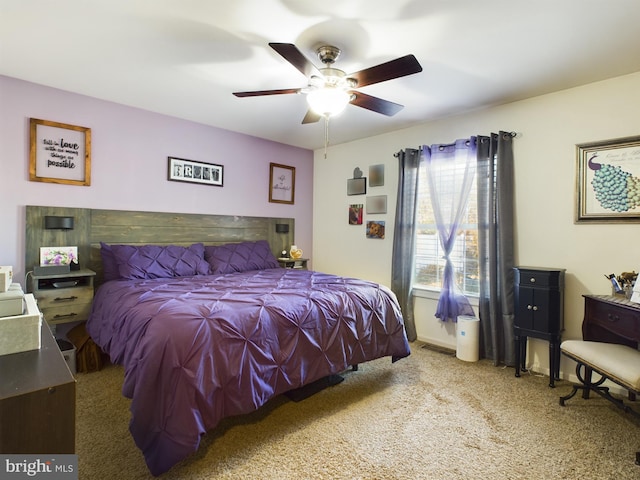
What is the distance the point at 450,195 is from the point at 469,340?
145 centimetres

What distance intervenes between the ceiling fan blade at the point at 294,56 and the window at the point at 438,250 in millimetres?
2096

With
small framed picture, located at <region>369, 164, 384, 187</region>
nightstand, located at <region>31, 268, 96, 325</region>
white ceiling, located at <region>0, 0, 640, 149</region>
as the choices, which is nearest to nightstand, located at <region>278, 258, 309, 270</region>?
small framed picture, located at <region>369, 164, 384, 187</region>

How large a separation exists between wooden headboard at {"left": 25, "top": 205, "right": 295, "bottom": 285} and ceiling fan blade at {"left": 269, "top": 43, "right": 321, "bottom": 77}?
246cm

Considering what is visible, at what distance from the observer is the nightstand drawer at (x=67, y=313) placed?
2794mm

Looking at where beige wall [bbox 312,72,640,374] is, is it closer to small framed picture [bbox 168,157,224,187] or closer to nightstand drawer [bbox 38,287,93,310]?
small framed picture [bbox 168,157,224,187]

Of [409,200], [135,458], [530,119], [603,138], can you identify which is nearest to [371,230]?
[409,200]

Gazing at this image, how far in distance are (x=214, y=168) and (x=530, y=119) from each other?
10.9ft

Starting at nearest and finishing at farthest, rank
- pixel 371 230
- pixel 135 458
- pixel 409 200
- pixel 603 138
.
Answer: pixel 135 458 → pixel 603 138 → pixel 409 200 → pixel 371 230

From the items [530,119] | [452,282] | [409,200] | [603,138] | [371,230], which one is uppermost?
[530,119]

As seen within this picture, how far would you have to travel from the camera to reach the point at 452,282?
3.55 meters

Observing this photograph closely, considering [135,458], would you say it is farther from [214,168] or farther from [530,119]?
[530,119]

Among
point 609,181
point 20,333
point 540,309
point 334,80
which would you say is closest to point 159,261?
point 20,333

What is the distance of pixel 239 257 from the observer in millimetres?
3941

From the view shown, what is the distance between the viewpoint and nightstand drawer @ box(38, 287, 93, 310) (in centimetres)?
276
